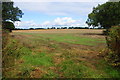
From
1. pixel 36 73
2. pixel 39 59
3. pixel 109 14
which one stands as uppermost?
pixel 109 14

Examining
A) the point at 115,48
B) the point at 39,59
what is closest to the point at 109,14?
the point at 115,48

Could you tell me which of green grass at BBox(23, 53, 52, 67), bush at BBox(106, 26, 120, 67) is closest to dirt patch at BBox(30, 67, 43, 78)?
green grass at BBox(23, 53, 52, 67)

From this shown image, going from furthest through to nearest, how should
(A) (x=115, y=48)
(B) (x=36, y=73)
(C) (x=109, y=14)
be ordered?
(C) (x=109, y=14)
(A) (x=115, y=48)
(B) (x=36, y=73)

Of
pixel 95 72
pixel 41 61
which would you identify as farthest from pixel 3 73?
pixel 95 72

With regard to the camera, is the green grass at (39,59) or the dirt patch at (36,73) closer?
the dirt patch at (36,73)

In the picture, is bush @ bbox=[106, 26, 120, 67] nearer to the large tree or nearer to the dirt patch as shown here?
the dirt patch

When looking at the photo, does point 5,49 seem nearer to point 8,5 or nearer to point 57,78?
point 57,78

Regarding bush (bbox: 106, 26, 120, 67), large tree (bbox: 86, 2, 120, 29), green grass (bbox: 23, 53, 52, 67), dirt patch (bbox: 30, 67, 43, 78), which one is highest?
large tree (bbox: 86, 2, 120, 29)

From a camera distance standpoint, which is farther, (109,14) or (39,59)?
(109,14)

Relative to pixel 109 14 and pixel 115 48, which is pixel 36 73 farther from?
pixel 109 14

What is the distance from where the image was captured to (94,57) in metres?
6.40

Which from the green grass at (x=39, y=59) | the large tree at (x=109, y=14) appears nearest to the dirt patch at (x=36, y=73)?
the green grass at (x=39, y=59)

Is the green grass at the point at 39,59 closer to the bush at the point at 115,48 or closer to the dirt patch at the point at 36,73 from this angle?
the dirt patch at the point at 36,73

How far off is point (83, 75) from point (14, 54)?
2.80m
